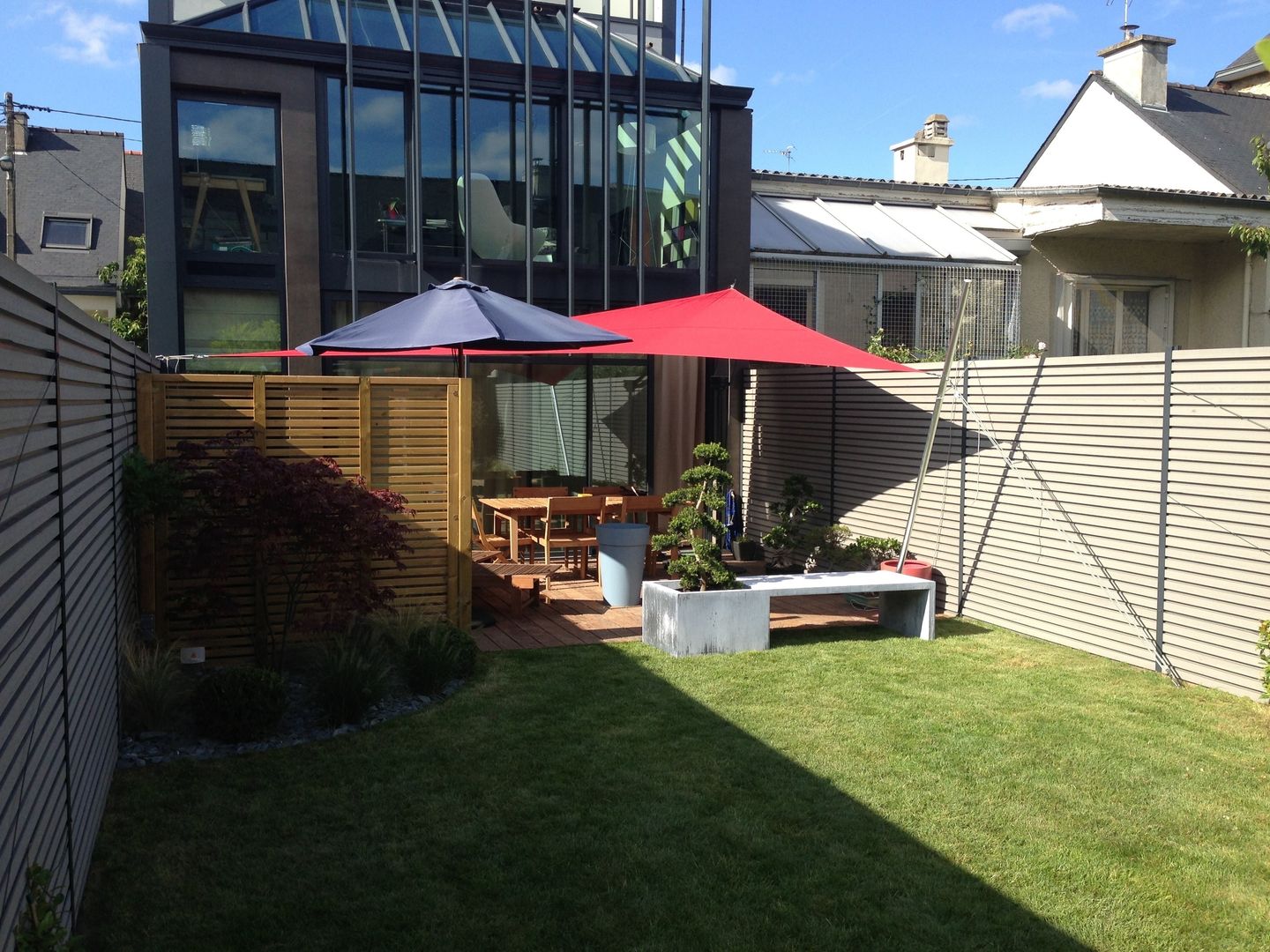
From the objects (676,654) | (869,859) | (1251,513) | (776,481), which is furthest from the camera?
(776,481)

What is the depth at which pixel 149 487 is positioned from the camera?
6.27 meters

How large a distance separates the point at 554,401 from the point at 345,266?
9.28 feet

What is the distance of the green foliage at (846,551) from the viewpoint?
33.6 feet

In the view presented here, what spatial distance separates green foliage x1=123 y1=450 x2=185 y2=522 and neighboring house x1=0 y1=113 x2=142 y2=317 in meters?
28.0

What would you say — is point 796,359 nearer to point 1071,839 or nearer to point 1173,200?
point 1071,839

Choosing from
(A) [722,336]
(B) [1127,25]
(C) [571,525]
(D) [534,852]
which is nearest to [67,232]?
(C) [571,525]

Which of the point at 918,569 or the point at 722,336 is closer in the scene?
the point at 722,336

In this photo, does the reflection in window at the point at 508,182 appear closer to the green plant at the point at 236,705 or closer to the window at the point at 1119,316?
the green plant at the point at 236,705

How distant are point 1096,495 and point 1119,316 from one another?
1041 centimetres

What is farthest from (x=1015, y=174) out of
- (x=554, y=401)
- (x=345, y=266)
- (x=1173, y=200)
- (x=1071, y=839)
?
(x=1071, y=839)

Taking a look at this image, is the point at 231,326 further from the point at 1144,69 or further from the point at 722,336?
the point at 1144,69

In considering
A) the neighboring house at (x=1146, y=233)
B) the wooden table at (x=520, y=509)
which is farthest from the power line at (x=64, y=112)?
the neighboring house at (x=1146, y=233)

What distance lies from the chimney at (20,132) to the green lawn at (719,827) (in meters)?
35.2

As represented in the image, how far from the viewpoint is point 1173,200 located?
15758 millimetres
